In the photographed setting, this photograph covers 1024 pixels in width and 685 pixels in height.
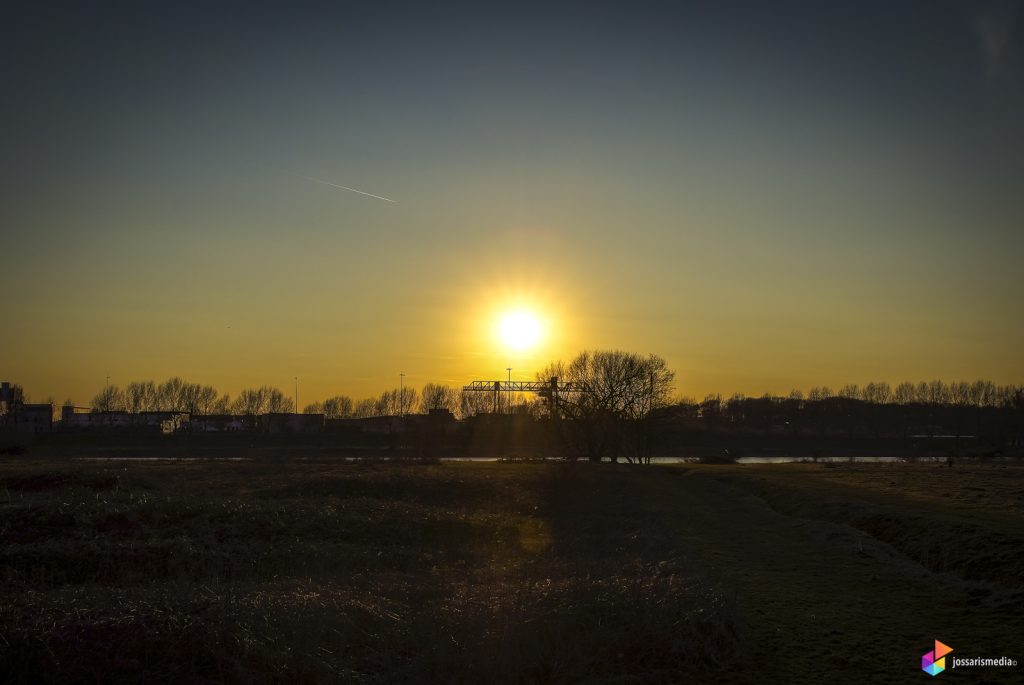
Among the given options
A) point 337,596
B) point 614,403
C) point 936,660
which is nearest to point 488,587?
point 337,596

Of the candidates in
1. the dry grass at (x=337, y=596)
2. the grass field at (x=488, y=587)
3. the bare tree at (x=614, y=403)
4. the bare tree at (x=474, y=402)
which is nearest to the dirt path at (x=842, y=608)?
the grass field at (x=488, y=587)

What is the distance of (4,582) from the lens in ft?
52.1

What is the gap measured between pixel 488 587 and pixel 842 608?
7354mm

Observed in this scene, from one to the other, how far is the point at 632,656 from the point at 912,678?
4.11 meters

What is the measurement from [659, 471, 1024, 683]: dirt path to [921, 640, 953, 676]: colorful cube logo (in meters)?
0.13

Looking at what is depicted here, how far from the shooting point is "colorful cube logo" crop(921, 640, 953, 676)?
11.1m

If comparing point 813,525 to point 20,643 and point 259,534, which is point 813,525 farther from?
point 20,643

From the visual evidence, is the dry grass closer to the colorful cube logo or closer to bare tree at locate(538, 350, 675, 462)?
the colorful cube logo

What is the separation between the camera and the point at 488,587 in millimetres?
14922

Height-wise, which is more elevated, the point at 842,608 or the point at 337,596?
the point at 337,596

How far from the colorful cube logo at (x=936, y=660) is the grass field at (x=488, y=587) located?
0.15 m

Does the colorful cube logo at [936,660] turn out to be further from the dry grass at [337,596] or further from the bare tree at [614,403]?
the bare tree at [614,403]

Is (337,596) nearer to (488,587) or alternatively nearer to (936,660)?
(488,587)

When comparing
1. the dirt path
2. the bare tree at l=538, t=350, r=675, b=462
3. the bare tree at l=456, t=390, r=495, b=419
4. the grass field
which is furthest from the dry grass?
the bare tree at l=456, t=390, r=495, b=419
